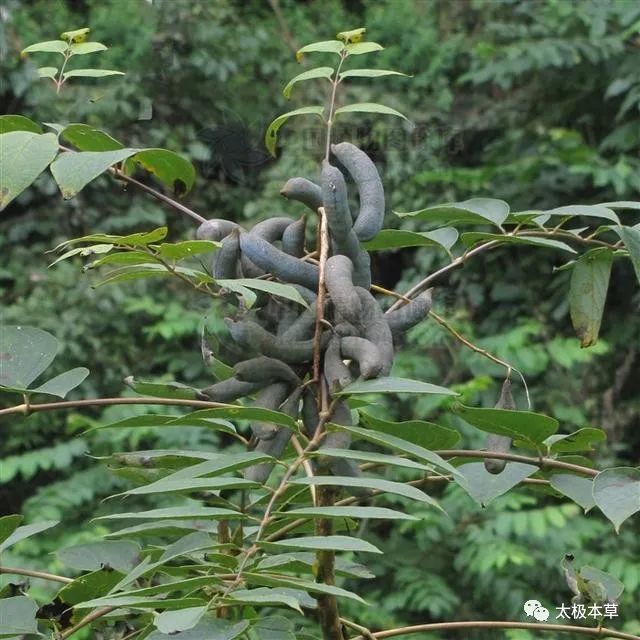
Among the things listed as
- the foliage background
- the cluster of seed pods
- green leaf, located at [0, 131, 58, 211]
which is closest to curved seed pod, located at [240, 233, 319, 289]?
the cluster of seed pods

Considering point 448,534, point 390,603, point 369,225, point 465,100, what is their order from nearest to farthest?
1. point 369,225
2. point 390,603
3. point 448,534
4. point 465,100

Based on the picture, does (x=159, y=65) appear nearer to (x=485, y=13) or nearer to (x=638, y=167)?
(x=485, y=13)

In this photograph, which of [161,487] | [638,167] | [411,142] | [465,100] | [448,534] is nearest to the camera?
[161,487]

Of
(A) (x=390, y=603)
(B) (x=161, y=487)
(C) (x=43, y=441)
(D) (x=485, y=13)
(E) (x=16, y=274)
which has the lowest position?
(A) (x=390, y=603)

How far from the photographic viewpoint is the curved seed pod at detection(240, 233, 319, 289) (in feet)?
1.78

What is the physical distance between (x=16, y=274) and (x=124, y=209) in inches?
13.9

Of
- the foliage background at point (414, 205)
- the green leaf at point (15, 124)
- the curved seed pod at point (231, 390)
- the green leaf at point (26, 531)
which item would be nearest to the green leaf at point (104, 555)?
the green leaf at point (26, 531)

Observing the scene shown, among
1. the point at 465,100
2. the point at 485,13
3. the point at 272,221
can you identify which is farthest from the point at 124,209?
the point at 272,221

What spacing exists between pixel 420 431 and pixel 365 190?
121 mm

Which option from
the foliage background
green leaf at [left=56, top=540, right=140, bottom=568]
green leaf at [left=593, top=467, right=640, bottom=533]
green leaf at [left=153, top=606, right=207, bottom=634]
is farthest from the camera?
the foliage background

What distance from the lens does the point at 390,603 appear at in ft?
7.82

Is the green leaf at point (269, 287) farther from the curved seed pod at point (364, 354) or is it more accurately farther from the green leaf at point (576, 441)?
the green leaf at point (576, 441)

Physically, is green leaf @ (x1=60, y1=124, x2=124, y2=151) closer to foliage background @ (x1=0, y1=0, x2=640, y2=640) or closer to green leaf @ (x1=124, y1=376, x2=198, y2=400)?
green leaf @ (x1=124, y1=376, x2=198, y2=400)

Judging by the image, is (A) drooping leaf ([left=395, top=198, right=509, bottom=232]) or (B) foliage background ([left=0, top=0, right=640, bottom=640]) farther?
(B) foliage background ([left=0, top=0, right=640, bottom=640])
